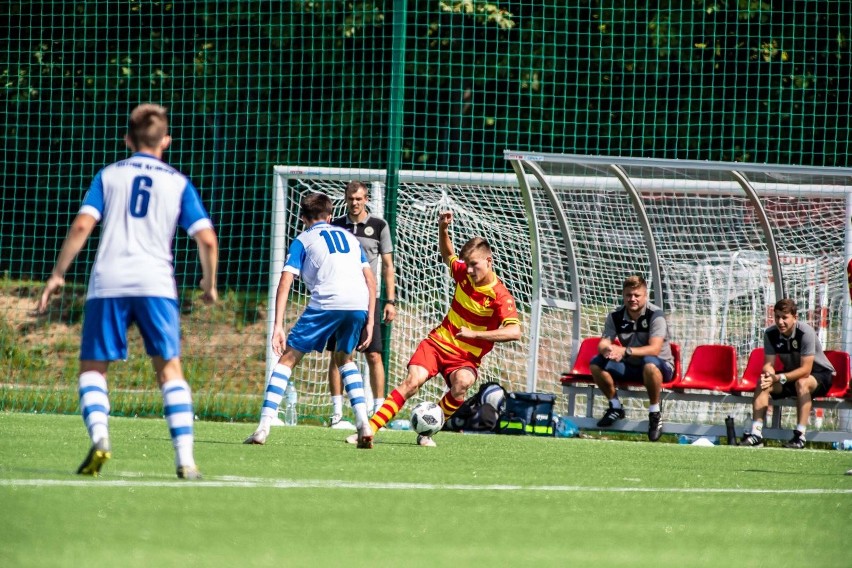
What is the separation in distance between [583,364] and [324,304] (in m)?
4.47

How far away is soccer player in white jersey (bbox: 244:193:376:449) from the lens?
819cm

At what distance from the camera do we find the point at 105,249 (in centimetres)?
539

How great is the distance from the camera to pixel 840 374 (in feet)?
37.9

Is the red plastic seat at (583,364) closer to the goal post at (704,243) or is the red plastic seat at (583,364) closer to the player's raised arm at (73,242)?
the goal post at (704,243)

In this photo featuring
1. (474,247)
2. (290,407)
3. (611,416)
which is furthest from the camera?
(290,407)

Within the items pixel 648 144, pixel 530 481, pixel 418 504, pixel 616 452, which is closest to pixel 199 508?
pixel 418 504

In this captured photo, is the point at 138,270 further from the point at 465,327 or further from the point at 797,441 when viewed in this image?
the point at 797,441

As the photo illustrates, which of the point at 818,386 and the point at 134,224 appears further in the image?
the point at 818,386

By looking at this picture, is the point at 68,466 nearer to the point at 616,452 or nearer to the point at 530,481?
the point at 530,481

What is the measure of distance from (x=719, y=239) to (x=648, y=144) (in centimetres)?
591

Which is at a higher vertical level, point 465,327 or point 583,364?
point 465,327

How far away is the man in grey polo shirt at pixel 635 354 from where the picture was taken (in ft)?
37.1

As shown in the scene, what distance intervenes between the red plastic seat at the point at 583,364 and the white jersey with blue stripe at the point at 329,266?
13.1 ft

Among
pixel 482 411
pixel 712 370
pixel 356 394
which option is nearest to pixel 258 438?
pixel 356 394
